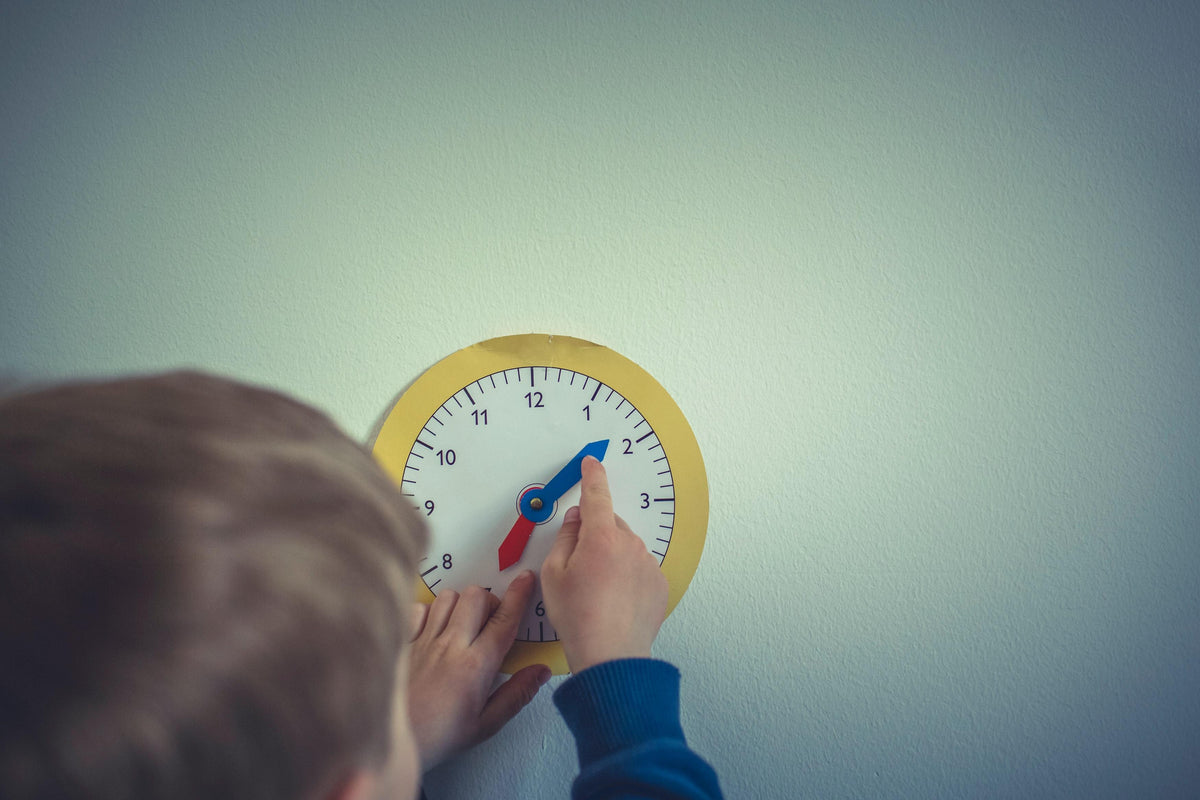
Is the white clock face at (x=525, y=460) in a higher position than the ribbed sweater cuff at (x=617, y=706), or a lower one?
higher

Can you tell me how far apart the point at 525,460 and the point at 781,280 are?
279 mm

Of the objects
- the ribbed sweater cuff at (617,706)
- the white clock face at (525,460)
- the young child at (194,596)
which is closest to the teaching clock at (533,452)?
the white clock face at (525,460)

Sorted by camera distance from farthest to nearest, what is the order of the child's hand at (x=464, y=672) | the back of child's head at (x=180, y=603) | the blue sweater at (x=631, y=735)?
the child's hand at (x=464, y=672) < the blue sweater at (x=631, y=735) < the back of child's head at (x=180, y=603)

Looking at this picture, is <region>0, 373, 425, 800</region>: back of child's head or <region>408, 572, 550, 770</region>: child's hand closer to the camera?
<region>0, 373, 425, 800</region>: back of child's head

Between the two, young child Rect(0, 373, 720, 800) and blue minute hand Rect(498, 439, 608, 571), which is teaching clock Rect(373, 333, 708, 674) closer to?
blue minute hand Rect(498, 439, 608, 571)

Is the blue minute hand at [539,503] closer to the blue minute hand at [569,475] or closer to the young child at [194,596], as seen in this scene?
the blue minute hand at [569,475]

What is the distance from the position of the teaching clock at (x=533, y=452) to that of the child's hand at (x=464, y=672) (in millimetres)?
19

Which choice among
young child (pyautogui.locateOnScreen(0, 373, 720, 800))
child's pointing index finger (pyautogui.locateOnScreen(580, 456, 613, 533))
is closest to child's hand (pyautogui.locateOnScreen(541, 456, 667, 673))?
child's pointing index finger (pyautogui.locateOnScreen(580, 456, 613, 533))

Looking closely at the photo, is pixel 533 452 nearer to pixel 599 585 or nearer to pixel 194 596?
pixel 599 585

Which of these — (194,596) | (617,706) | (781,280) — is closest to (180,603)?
(194,596)

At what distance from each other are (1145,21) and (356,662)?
2.53 feet

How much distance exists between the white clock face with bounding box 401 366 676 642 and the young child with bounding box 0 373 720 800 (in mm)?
217

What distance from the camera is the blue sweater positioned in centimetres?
40

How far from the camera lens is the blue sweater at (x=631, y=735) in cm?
40
